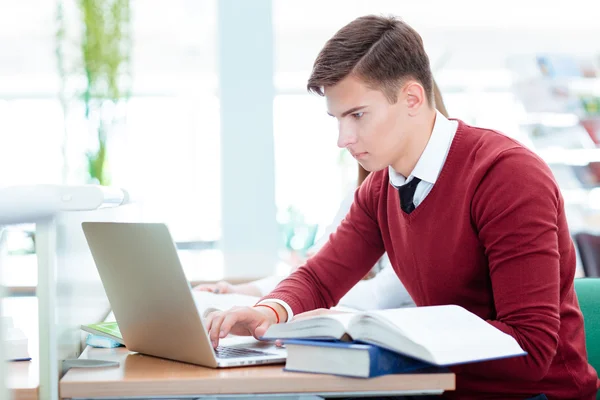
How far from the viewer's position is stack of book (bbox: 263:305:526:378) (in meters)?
0.94

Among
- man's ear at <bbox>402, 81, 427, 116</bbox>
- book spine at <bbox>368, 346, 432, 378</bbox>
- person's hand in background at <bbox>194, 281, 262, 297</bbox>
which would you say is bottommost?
person's hand in background at <bbox>194, 281, 262, 297</bbox>

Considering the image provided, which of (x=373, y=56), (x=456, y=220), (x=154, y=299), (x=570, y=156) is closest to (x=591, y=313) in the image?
(x=456, y=220)

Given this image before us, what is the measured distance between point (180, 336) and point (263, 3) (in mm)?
3122

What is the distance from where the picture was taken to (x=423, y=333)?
96cm

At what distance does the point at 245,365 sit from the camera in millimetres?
1070

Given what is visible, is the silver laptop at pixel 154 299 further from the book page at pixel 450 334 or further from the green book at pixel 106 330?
the book page at pixel 450 334

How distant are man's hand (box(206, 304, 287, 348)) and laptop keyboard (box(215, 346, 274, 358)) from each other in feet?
0.06

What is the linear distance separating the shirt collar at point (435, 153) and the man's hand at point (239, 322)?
37cm

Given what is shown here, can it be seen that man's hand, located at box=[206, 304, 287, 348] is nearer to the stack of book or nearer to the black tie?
the stack of book

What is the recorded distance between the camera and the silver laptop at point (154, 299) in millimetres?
1053

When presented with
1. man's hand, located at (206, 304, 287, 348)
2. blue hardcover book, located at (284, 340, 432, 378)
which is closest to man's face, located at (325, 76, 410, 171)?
man's hand, located at (206, 304, 287, 348)

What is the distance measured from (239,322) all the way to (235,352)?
0.31 feet

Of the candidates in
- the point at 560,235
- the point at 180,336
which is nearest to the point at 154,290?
the point at 180,336

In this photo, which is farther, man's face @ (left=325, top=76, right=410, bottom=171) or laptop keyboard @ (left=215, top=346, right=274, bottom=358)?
man's face @ (left=325, top=76, right=410, bottom=171)
